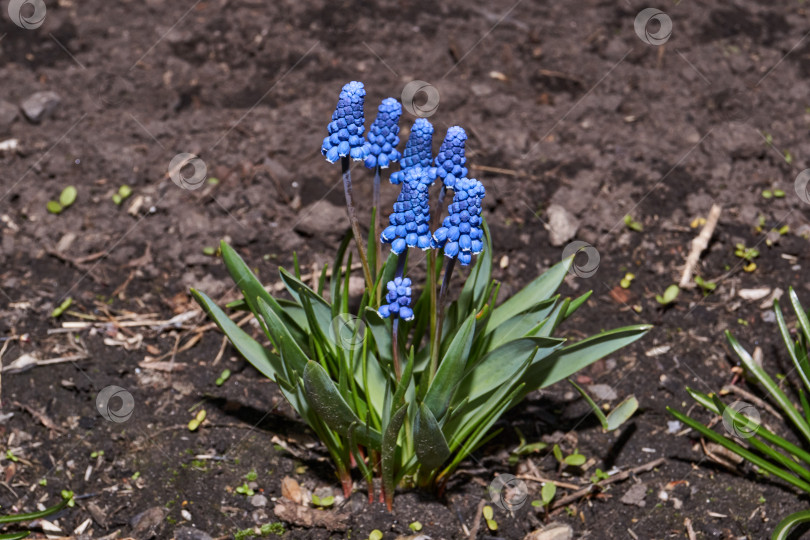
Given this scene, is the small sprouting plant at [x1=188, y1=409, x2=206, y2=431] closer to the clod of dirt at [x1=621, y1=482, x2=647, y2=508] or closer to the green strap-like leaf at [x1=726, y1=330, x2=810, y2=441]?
the clod of dirt at [x1=621, y1=482, x2=647, y2=508]

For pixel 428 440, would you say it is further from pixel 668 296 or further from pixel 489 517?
pixel 668 296

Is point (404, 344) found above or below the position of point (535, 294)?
below

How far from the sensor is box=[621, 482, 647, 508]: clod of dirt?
317cm

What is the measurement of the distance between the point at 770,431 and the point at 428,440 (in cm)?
153

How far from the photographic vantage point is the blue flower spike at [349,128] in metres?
2.40

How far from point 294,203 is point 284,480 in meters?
1.58

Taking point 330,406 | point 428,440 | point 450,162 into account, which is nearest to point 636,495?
point 428,440

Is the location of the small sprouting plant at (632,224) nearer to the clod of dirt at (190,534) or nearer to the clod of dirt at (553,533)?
the clod of dirt at (553,533)

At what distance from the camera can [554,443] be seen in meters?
3.38

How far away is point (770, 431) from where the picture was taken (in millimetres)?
3324

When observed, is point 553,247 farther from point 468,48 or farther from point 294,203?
point 468,48

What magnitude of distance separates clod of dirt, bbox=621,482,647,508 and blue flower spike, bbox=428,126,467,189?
1.49 m

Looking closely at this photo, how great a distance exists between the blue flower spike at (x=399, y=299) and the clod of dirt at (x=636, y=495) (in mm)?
1312

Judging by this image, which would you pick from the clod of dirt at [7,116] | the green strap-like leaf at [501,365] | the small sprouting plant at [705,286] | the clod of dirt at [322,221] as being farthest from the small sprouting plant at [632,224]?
the clod of dirt at [7,116]
